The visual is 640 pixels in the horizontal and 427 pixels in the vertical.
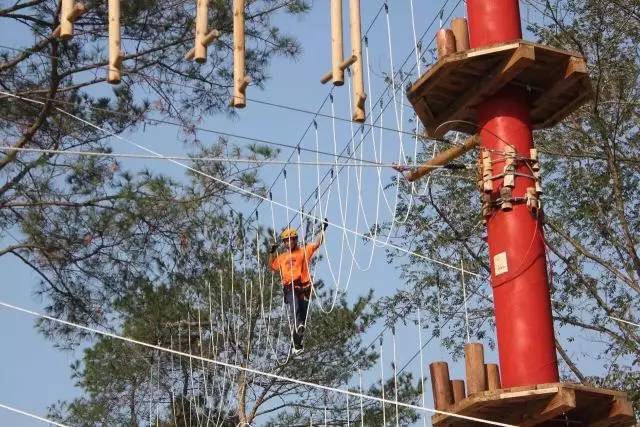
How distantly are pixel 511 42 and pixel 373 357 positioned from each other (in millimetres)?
10028

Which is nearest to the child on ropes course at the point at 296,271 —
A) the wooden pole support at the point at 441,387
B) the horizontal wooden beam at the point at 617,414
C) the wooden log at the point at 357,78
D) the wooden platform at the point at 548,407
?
the wooden log at the point at 357,78

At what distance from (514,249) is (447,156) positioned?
4.02 feet

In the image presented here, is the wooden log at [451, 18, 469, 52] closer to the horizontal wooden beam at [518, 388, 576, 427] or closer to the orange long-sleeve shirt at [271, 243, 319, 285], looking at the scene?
the horizontal wooden beam at [518, 388, 576, 427]

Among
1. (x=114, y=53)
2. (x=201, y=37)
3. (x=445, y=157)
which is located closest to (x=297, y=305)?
(x=445, y=157)

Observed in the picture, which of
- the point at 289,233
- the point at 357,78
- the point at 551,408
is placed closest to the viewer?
the point at 551,408

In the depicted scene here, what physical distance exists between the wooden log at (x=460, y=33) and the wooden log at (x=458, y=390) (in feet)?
7.40

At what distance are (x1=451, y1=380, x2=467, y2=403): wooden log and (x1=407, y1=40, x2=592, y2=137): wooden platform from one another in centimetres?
201

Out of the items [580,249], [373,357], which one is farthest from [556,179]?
[373,357]

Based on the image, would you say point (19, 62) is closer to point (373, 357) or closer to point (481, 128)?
point (481, 128)

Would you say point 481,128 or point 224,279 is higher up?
point 224,279

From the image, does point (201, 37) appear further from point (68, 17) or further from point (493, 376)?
point (493, 376)

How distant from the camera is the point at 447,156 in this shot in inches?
378

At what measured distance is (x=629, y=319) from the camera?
14.9m

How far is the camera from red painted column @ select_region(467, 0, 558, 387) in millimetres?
8289
